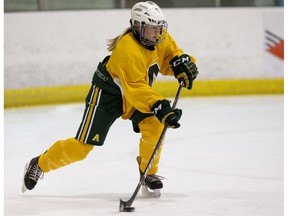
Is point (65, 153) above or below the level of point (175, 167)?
above

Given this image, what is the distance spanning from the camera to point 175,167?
13.5 feet

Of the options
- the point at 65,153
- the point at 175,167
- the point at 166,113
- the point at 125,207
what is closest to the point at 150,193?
the point at 125,207

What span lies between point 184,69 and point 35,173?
2.83ft

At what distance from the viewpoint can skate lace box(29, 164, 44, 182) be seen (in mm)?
3508

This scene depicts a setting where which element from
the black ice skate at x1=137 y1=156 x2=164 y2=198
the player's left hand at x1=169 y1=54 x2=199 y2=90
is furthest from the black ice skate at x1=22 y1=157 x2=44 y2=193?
the player's left hand at x1=169 y1=54 x2=199 y2=90

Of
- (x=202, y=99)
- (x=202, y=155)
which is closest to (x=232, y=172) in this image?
(x=202, y=155)

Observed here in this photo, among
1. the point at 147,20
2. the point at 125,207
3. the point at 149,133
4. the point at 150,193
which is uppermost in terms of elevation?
the point at 147,20

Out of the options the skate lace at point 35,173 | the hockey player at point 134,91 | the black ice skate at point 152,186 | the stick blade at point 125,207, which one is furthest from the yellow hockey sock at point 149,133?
the skate lace at point 35,173

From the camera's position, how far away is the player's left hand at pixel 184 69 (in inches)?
134

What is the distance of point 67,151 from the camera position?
11.1 ft

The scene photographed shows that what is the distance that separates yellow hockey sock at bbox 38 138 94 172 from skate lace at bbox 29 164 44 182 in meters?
0.05

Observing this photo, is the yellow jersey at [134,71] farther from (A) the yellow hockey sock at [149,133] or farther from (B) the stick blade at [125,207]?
(B) the stick blade at [125,207]

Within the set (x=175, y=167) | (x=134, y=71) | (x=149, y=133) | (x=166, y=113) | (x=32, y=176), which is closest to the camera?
(x=166, y=113)

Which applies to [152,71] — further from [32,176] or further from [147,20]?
[32,176]
